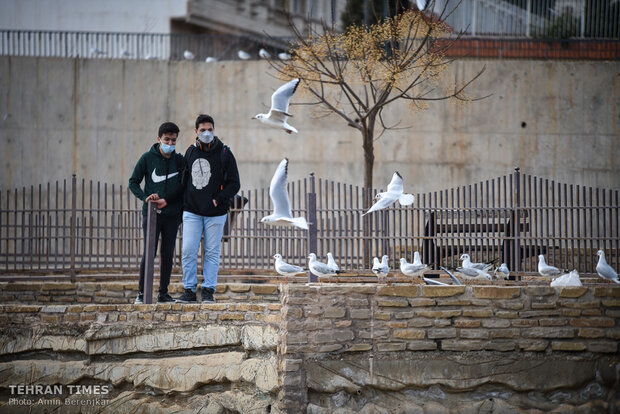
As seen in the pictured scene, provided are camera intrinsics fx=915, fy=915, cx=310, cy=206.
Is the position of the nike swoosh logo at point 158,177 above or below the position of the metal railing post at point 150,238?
above

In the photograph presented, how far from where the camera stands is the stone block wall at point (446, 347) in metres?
9.08

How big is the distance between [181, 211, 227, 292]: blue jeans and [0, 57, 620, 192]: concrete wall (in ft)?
32.7

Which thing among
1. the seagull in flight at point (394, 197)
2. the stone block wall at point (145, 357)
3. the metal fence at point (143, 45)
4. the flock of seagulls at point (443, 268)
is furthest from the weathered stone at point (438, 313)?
the metal fence at point (143, 45)

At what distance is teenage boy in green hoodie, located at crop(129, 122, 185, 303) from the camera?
10.2m

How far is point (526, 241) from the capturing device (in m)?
12.1

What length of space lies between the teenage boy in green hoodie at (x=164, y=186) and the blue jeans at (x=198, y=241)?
0.21m

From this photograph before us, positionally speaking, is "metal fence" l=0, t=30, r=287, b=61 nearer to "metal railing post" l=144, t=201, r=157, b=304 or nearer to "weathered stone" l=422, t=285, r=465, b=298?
"metal railing post" l=144, t=201, r=157, b=304

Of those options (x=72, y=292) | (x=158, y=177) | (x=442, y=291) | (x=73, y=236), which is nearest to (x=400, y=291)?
(x=442, y=291)

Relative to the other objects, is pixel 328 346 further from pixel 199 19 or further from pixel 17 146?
pixel 199 19

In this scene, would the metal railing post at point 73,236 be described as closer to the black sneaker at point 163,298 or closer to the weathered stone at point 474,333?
the black sneaker at point 163,298

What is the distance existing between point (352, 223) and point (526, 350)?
11.9ft

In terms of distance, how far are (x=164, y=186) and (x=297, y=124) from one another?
10.5 meters

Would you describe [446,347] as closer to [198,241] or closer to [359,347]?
[359,347]

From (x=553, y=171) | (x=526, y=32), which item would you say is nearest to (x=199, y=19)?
(x=526, y=32)
